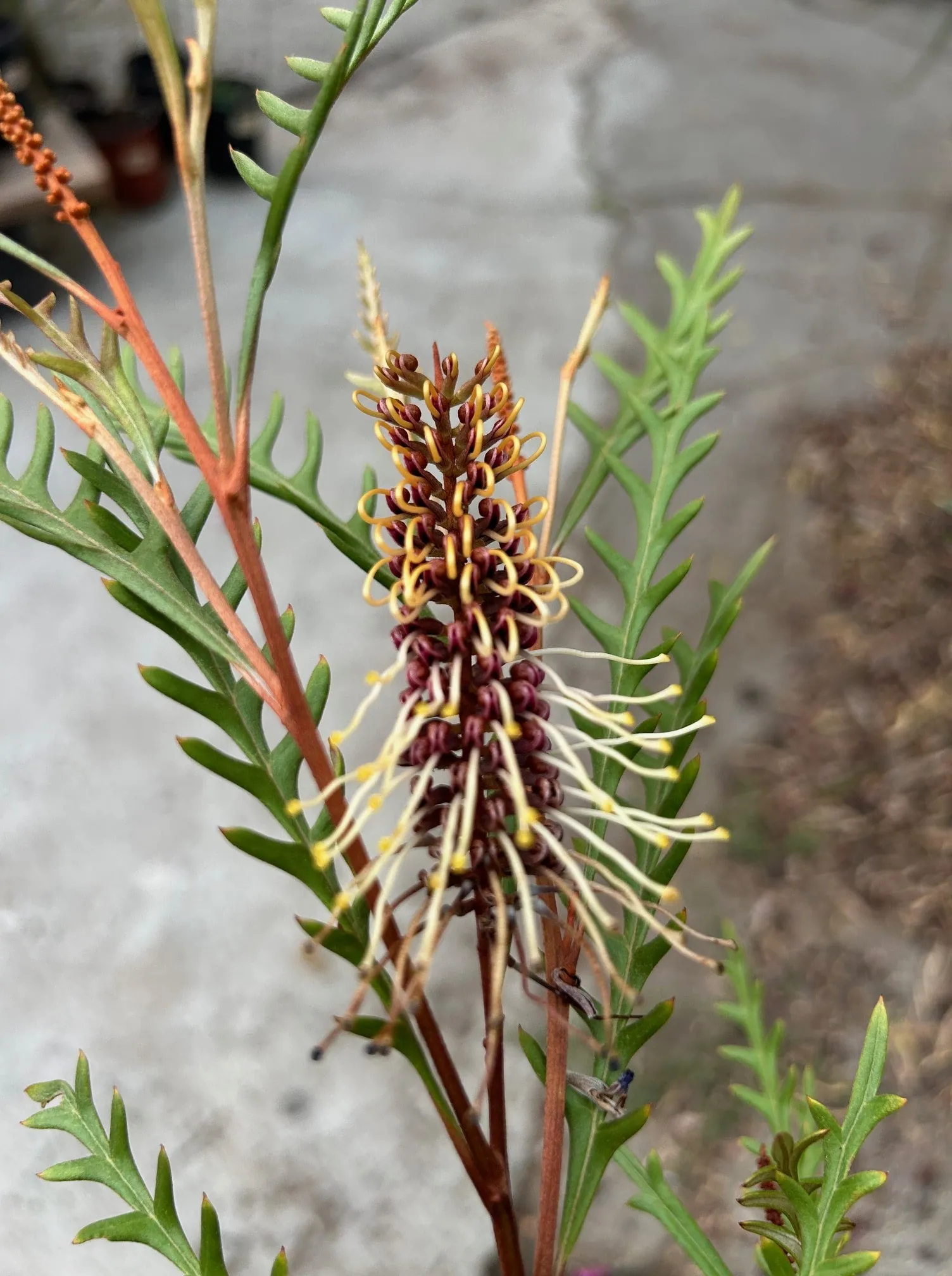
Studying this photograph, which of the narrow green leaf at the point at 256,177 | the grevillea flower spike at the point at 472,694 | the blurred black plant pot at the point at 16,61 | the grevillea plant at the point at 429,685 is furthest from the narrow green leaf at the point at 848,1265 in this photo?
the blurred black plant pot at the point at 16,61

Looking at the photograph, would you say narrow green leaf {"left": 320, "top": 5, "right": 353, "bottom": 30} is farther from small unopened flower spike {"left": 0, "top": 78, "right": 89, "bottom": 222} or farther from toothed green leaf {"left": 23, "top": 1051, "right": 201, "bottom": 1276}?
toothed green leaf {"left": 23, "top": 1051, "right": 201, "bottom": 1276}

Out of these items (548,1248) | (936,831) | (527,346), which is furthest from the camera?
(527,346)

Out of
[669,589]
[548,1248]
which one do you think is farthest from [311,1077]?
[669,589]

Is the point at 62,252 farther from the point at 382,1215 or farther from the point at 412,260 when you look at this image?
the point at 382,1215

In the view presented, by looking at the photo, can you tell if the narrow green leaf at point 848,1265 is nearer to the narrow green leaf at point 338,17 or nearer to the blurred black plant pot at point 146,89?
the narrow green leaf at point 338,17

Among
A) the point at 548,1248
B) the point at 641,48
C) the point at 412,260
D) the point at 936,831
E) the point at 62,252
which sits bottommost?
the point at 548,1248

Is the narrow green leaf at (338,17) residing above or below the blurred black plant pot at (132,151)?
below

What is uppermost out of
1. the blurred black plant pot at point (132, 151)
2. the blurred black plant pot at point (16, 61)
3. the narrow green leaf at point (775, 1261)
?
the blurred black plant pot at point (132, 151)
